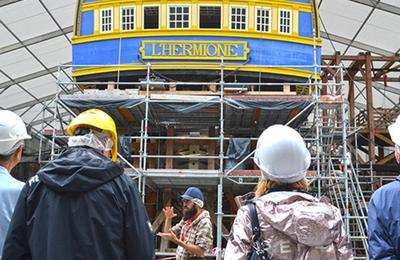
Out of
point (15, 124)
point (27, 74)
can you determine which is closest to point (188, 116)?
point (15, 124)

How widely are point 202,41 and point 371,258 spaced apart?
1086 cm

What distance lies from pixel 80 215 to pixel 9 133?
2.99ft

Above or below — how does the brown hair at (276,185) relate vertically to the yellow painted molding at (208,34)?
below

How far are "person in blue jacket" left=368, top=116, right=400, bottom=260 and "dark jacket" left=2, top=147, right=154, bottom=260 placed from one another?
4.15ft

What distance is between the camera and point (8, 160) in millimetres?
3447

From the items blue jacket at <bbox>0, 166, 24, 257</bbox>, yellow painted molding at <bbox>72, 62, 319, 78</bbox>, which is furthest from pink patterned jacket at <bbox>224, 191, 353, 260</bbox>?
yellow painted molding at <bbox>72, 62, 319, 78</bbox>

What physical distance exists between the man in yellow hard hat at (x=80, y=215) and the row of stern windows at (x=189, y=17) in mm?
11319

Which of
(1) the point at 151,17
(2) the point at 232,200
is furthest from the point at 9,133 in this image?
(1) the point at 151,17

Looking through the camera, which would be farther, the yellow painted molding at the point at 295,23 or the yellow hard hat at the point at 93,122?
the yellow painted molding at the point at 295,23

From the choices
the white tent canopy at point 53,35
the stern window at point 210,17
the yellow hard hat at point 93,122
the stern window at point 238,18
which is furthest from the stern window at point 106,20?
the yellow hard hat at point 93,122

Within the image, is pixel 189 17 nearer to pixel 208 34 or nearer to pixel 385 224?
pixel 208 34

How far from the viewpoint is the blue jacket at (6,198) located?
10.9ft

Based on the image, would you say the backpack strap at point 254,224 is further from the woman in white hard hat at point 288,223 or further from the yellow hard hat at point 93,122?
the yellow hard hat at point 93,122

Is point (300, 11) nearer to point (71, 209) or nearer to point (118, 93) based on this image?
point (118, 93)
